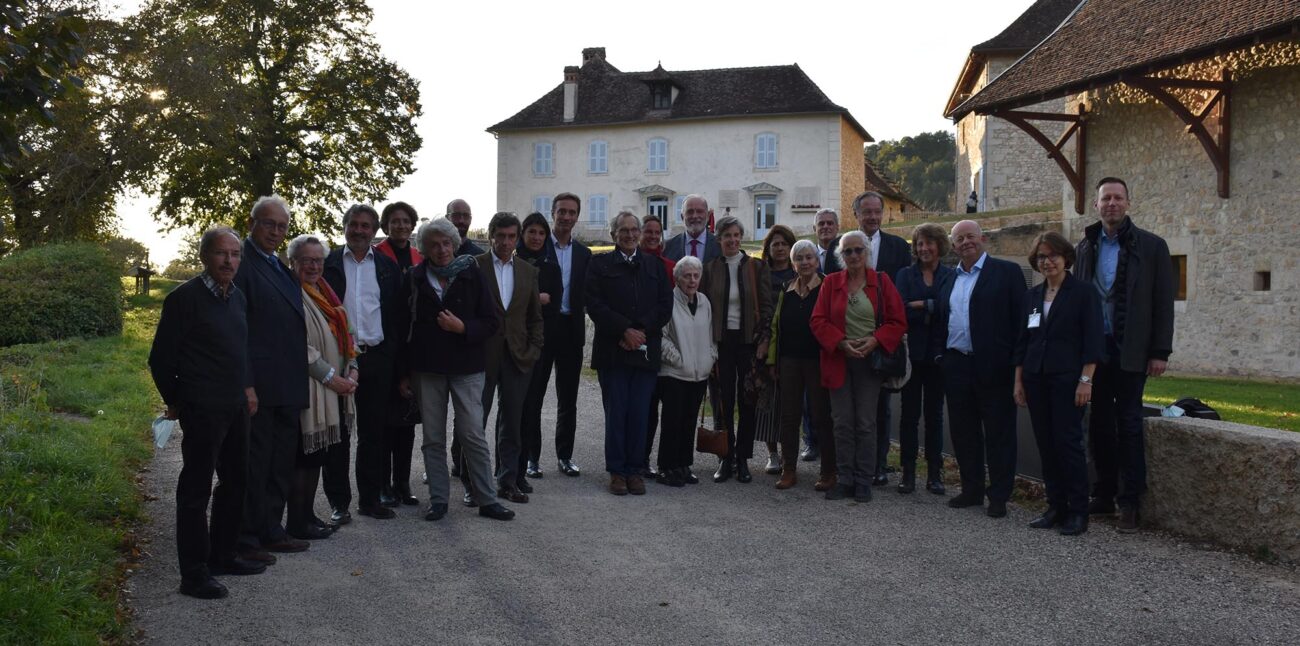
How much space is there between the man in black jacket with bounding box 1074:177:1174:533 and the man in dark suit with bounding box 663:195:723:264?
2946 mm

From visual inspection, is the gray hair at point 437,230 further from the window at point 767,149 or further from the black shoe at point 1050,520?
the window at point 767,149

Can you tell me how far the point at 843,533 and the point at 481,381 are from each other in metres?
2.46

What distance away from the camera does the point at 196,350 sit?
4844mm

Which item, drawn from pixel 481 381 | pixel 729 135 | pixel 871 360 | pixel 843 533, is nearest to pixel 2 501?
pixel 481 381

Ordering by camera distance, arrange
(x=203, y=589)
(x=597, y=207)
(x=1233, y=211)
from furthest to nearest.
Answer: (x=597, y=207), (x=1233, y=211), (x=203, y=589)

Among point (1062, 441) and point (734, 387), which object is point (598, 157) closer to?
point (734, 387)

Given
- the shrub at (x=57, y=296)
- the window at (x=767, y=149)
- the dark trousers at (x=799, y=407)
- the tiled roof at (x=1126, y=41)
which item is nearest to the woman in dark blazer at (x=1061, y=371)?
the dark trousers at (x=799, y=407)

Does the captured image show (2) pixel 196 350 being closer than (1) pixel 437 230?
Yes

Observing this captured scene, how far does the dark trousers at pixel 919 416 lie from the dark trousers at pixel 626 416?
6.15 ft

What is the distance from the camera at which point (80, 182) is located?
24.4 m

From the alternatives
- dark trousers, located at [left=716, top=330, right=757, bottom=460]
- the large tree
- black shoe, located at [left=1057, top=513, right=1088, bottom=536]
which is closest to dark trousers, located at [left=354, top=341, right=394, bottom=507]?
dark trousers, located at [left=716, top=330, right=757, bottom=460]

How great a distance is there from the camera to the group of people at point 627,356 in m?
5.31

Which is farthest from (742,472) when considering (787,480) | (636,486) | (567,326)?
(567,326)

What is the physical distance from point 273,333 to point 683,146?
42853mm
